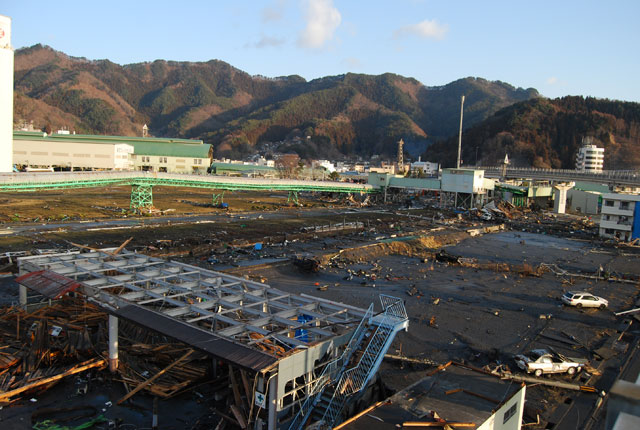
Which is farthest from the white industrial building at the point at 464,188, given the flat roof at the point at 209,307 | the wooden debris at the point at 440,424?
the wooden debris at the point at 440,424

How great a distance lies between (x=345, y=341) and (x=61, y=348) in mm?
7034

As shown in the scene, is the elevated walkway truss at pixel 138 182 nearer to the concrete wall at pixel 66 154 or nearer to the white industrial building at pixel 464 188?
the white industrial building at pixel 464 188

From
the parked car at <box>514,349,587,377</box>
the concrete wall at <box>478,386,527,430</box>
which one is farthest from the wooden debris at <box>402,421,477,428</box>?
the parked car at <box>514,349,587,377</box>

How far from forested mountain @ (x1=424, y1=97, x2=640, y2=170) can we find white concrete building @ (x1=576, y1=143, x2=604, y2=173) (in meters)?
6.54

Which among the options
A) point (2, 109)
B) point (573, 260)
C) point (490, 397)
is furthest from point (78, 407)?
point (2, 109)

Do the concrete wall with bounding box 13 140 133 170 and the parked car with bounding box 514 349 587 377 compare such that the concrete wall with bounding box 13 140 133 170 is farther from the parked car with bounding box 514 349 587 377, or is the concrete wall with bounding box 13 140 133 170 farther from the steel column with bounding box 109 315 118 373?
the parked car with bounding box 514 349 587 377

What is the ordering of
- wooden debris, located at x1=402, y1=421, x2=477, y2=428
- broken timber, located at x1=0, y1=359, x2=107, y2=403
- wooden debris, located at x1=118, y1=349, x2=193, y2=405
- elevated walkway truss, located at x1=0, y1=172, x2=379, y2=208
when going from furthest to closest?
1. elevated walkway truss, located at x1=0, y1=172, x2=379, y2=208
2. wooden debris, located at x1=118, y1=349, x2=193, y2=405
3. broken timber, located at x1=0, y1=359, x2=107, y2=403
4. wooden debris, located at x1=402, y1=421, x2=477, y2=428

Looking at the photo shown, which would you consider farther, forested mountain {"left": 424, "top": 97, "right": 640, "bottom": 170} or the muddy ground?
forested mountain {"left": 424, "top": 97, "right": 640, "bottom": 170}

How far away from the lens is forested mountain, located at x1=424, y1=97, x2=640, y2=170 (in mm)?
107438

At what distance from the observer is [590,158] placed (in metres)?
98.8

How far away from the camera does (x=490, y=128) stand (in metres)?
123

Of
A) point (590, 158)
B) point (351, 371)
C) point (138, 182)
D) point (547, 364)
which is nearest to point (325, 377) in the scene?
point (351, 371)

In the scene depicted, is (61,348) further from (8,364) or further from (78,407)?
(78,407)

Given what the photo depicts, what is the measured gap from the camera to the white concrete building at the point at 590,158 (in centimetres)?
9831
